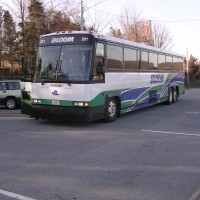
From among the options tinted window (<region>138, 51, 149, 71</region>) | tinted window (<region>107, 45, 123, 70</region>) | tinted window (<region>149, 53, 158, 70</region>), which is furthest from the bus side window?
tinted window (<region>149, 53, 158, 70</region>)

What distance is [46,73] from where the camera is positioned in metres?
12.1

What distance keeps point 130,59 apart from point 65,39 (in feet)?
11.4

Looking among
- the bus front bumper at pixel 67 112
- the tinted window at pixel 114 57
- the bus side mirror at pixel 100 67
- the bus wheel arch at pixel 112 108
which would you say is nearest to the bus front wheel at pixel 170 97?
the tinted window at pixel 114 57

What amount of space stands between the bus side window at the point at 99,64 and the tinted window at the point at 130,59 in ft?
7.19

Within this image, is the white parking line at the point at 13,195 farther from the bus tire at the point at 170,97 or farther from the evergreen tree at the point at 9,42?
the evergreen tree at the point at 9,42

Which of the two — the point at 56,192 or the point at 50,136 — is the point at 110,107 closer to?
the point at 50,136

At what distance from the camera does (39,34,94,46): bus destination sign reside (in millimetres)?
11609

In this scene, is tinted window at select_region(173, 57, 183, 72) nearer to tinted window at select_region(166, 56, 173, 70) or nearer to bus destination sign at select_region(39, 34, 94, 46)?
tinted window at select_region(166, 56, 173, 70)

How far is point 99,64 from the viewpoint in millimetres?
11711

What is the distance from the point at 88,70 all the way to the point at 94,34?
1.24m

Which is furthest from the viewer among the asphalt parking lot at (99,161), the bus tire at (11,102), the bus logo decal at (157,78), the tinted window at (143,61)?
the bus tire at (11,102)

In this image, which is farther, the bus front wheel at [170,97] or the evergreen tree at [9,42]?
the evergreen tree at [9,42]

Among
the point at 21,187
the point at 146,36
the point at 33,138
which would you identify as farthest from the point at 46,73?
the point at 146,36

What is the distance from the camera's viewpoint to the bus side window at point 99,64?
11606 millimetres
